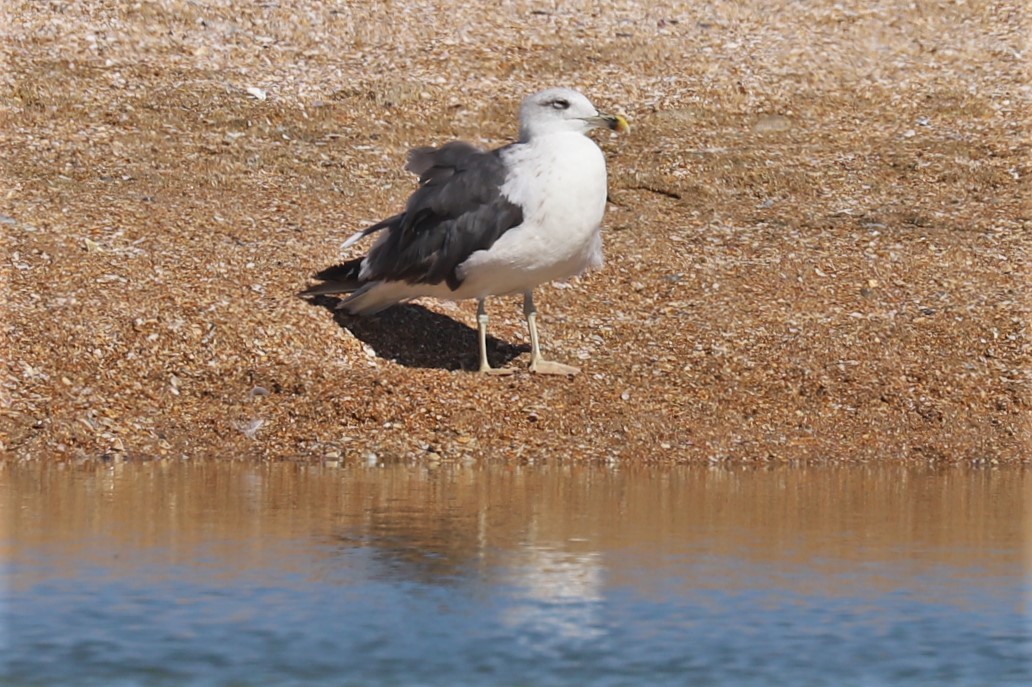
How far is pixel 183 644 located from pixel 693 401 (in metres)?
6.51

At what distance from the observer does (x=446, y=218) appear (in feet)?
38.8

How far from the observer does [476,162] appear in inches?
466

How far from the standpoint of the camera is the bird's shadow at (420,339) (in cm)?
1213

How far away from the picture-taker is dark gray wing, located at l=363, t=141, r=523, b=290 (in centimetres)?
1158

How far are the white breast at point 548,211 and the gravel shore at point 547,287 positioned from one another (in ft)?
2.56

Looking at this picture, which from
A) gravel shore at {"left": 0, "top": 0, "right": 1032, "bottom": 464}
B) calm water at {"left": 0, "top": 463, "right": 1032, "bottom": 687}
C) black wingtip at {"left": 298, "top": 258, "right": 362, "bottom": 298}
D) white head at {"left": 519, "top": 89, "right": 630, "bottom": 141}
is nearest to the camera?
calm water at {"left": 0, "top": 463, "right": 1032, "bottom": 687}

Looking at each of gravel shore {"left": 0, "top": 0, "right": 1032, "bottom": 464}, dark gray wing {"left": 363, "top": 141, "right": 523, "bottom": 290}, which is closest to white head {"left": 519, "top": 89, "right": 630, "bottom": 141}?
dark gray wing {"left": 363, "top": 141, "right": 523, "bottom": 290}

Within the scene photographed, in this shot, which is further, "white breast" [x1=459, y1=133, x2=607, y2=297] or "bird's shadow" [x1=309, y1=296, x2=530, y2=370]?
"bird's shadow" [x1=309, y1=296, x2=530, y2=370]

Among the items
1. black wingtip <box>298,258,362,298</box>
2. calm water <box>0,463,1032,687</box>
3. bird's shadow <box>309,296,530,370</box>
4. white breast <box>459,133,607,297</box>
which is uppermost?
white breast <box>459,133,607,297</box>

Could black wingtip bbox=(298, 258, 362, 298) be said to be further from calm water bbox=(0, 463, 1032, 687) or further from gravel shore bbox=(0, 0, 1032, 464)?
calm water bbox=(0, 463, 1032, 687)

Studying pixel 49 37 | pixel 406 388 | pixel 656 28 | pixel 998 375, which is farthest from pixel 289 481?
pixel 656 28

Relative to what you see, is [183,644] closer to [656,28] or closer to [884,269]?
[884,269]

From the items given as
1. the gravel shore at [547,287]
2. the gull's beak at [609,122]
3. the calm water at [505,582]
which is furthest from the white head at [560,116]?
the calm water at [505,582]

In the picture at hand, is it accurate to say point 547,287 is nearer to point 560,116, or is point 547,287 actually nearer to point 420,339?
point 420,339
